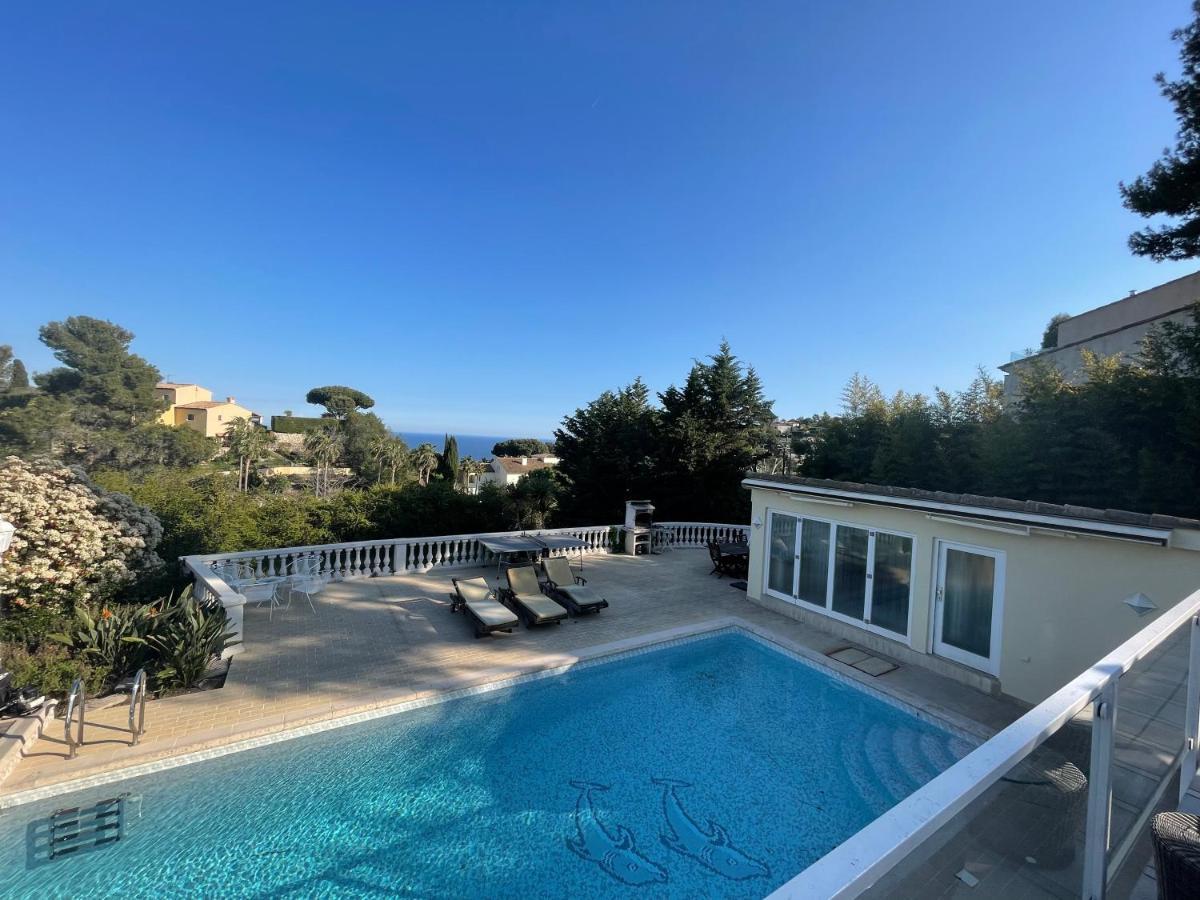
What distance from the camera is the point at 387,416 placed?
273 ft

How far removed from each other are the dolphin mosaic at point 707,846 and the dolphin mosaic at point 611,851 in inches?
13.2

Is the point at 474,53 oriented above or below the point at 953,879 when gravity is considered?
above

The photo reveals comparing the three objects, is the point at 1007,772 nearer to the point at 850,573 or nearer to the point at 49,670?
the point at 850,573

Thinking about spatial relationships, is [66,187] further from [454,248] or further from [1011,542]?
[1011,542]

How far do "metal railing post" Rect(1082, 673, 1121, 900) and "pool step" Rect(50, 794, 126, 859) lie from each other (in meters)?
7.41

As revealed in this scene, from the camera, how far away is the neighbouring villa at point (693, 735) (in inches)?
92.2

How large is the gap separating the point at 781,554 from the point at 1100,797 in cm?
907

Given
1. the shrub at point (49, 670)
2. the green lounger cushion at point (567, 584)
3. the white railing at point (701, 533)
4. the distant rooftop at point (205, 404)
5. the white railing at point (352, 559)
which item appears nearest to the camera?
the shrub at point (49, 670)

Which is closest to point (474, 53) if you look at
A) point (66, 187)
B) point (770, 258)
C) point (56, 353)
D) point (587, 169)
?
point (587, 169)

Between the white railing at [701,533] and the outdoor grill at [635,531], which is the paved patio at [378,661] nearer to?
the outdoor grill at [635,531]

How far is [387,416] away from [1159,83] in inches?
3437

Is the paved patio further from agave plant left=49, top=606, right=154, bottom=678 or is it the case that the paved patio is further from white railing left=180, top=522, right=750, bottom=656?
agave plant left=49, top=606, right=154, bottom=678

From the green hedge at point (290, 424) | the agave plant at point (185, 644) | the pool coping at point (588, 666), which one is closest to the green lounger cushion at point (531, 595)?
the pool coping at point (588, 666)

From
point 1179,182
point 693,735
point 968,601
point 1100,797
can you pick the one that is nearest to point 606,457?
point 968,601
